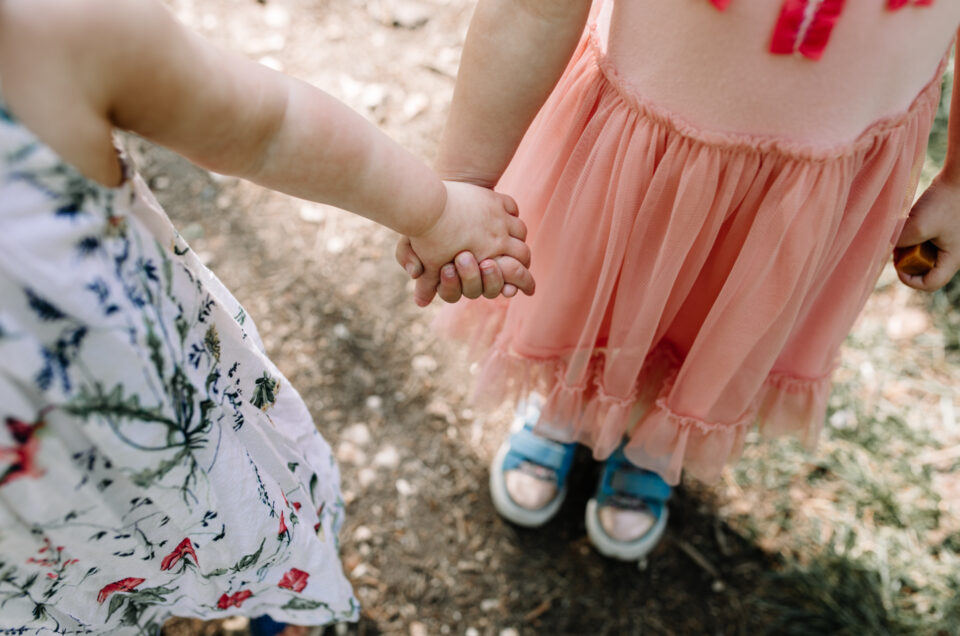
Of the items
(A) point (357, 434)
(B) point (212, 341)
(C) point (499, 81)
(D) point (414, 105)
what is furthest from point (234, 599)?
(D) point (414, 105)

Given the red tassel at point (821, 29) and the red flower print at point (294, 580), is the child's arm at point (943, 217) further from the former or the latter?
the red flower print at point (294, 580)

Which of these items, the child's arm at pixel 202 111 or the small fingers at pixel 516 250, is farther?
the small fingers at pixel 516 250

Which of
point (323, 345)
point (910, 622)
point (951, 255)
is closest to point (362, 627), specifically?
point (323, 345)

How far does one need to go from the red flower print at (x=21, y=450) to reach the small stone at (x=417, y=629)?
3.40 feet

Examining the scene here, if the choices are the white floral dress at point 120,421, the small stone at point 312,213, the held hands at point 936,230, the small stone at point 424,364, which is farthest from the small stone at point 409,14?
the held hands at point 936,230

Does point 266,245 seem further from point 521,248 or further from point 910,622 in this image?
point 910,622

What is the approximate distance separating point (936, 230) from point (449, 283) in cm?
71

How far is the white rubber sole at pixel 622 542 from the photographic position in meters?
1.49

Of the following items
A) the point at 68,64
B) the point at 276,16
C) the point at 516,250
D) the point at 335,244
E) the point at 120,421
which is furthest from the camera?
the point at 276,16

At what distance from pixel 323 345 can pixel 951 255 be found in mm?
1383

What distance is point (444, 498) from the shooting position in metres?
1.61

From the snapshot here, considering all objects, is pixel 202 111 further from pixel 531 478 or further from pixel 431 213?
pixel 531 478

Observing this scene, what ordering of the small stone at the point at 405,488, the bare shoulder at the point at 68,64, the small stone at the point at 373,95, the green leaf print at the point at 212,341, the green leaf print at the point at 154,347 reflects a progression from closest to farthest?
1. the bare shoulder at the point at 68,64
2. the green leaf print at the point at 154,347
3. the green leaf print at the point at 212,341
4. the small stone at the point at 405,488
5. the small stone at the point at 373,95

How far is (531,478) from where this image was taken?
1.53m
